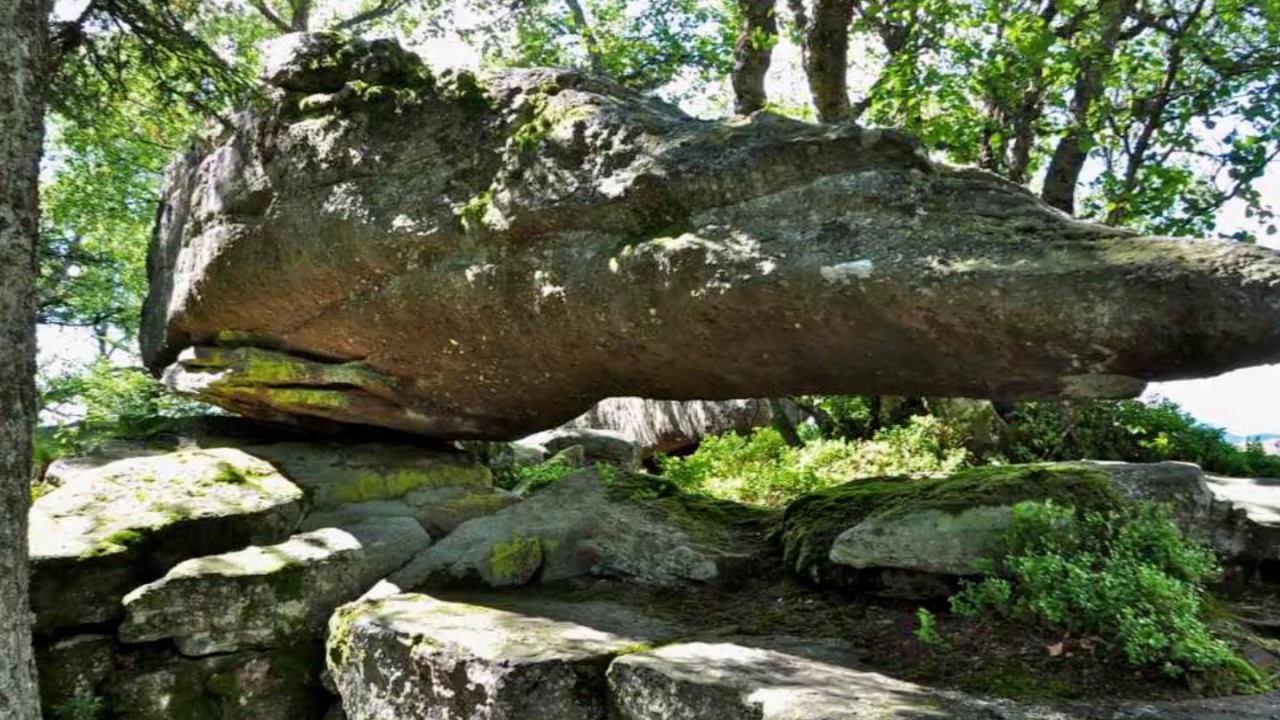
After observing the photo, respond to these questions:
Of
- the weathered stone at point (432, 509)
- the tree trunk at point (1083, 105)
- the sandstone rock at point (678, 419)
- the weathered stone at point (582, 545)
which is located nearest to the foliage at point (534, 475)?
the weathered stone at point (432, 509)

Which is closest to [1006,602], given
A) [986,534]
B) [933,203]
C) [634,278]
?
[986,534]

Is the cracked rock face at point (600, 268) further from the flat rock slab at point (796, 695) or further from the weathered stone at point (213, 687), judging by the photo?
the weathered stone at point (213, 687)

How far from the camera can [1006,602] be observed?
4453 millimetres

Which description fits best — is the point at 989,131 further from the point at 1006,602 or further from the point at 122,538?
the point at 122,538

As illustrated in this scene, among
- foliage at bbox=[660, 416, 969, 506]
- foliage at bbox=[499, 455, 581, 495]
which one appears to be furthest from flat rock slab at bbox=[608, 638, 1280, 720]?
foliage at bbox=[660, 416, 969, 506]

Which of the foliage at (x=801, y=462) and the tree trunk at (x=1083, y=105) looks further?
the tree trunk at (x=1083, y=105)

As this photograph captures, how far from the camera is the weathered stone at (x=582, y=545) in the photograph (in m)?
6.02

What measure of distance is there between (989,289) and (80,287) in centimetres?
2052

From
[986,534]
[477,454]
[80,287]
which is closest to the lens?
[986,534]

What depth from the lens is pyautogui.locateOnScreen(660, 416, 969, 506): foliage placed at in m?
9.78

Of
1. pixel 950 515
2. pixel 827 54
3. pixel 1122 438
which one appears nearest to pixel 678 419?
pixel 1122 438

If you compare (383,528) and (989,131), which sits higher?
(989,131)

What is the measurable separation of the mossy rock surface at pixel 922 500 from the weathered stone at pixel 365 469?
130 inches

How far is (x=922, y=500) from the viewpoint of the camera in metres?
5.38
